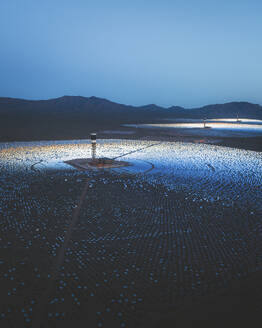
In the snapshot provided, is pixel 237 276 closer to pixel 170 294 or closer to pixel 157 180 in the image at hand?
pixel 170 294

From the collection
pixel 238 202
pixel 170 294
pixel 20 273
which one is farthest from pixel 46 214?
pixel 238 202

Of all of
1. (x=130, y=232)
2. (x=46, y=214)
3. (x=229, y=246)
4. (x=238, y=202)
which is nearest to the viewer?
(x=229, y=246)

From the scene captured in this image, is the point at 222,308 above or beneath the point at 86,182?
beneath

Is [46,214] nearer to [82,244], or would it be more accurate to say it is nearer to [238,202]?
[82,244]

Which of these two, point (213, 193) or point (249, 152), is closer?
point (213, 193)

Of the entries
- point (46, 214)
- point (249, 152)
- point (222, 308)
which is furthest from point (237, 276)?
point (249, 152)

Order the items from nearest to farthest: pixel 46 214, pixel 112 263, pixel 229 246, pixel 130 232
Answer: pixel 112 263
pixel 229 246
pixel 130 232
pixel 46 214

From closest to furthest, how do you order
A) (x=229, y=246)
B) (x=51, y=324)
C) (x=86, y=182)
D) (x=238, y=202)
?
1. (x=51, y=324)
2. (x=229, y=246)
3. (x=238, y=202)
4. (x=86, y=182)
